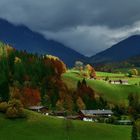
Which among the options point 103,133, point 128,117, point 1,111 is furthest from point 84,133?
point 128,117

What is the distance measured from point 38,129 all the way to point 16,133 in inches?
299

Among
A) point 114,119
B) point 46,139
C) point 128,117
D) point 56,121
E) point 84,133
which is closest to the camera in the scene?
point 46,139

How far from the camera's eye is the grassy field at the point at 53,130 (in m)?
136

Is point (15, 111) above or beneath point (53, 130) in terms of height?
above

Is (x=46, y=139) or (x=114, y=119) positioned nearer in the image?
(x=46, y=139)

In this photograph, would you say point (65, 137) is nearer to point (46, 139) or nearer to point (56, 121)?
point (46, 139)

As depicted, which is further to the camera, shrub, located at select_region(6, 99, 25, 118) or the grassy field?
shrub, located at select_region(6, 99, 25, 118)

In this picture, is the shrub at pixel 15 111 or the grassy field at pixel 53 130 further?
the shrub at pixel 15 111

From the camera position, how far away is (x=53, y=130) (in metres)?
142

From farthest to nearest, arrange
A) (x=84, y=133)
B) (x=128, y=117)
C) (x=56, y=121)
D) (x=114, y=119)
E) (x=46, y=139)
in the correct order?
1. (x=128, y=117)
2. (x=114, y=119)
3. (x=56, y=121)
4. (x=84, y=133)
5. (x=46, y=139)

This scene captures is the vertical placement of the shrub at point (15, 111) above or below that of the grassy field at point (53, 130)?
above

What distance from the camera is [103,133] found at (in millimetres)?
142875

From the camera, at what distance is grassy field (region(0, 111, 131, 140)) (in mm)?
136250

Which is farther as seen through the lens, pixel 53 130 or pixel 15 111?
pixel 15 111
